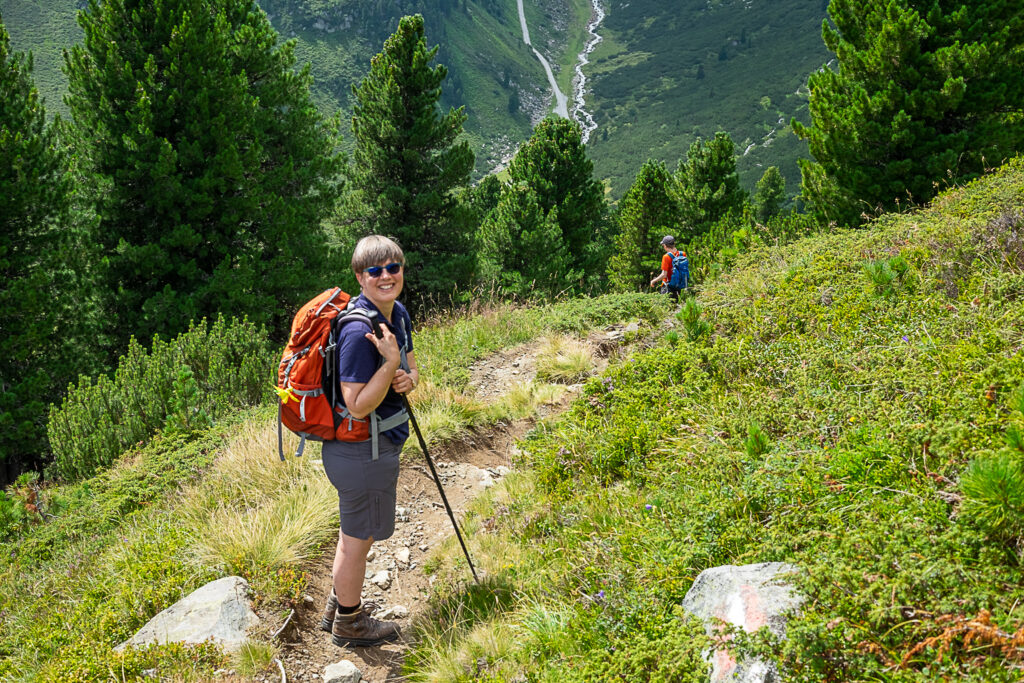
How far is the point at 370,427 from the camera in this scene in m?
2.87

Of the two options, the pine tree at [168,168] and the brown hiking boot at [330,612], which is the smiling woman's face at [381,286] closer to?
the brown hiking boot at [330,612]

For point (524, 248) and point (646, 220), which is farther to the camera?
point (646, 220)

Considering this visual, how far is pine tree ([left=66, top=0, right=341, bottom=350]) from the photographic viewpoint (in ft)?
39.3

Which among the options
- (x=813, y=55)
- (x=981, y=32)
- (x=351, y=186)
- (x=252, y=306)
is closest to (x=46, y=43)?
(x=351, y=186)

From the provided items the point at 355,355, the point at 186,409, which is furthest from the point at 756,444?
the point at 186,409

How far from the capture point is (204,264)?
1339cm

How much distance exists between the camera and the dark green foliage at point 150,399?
6840mm

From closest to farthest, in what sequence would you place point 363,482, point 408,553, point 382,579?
point 363,482 < point 382,579 < point 408,553

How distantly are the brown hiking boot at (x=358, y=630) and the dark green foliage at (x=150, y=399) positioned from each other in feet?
13.7

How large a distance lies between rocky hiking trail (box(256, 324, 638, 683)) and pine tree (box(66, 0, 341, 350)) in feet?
28.6

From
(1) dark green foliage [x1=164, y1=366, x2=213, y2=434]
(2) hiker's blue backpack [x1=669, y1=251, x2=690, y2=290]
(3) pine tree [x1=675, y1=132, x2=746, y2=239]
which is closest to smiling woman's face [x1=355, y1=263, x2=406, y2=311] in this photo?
(1) dark green foliage [x1=164, y1=366, x2=213, y2=434]

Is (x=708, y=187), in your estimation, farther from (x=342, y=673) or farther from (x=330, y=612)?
(x=342, y=673)

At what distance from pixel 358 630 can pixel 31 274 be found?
11.6 meters

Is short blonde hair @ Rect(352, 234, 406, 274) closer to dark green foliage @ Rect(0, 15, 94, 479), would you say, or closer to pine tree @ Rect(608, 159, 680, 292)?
dark green foliage @ Rect(0, 15, 94, 479)
